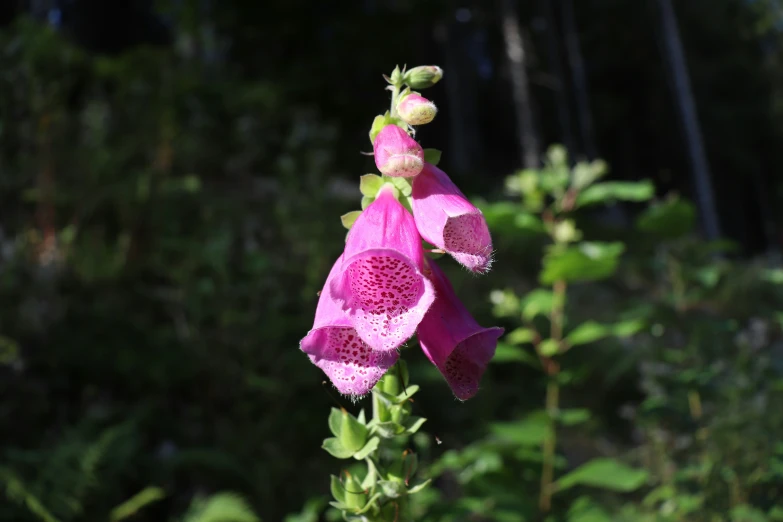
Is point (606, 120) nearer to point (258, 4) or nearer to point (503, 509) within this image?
point (258, 4)

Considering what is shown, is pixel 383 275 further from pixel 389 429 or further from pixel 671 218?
pixel 671 218

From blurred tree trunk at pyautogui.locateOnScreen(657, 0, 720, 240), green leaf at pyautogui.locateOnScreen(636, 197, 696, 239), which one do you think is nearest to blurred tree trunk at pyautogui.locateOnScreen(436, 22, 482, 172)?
blurred tree trunk at pyautogui.locateOnScreen(657, 0, 720, 240)

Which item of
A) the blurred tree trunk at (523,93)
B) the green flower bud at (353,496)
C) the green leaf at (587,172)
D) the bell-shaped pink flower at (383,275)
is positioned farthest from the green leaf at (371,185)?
the blurred tree trunk at (523,93)

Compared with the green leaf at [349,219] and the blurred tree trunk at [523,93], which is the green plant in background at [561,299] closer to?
the green leaf at [349,219]

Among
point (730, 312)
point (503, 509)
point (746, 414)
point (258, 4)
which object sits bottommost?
point (730, 312)

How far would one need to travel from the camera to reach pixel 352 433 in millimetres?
724

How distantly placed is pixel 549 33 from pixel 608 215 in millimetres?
5403

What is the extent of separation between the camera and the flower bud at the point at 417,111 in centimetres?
73

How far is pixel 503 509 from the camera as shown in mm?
1483

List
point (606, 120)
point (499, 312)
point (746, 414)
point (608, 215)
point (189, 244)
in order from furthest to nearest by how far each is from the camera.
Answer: point (606, 120)
point (608, 215)
point (189, 244)
point (746, 414)
point (499, 312)

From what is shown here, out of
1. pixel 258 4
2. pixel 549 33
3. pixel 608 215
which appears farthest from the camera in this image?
pixel 549 33

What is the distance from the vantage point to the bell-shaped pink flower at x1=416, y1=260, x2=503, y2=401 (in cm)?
78

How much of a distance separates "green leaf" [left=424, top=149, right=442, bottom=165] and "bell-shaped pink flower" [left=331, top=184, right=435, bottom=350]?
2.5 inches

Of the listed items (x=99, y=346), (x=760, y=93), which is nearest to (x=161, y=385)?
(x=99, y=346)
